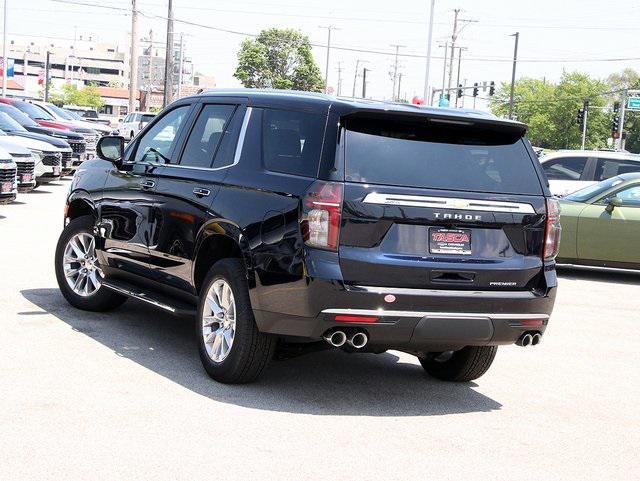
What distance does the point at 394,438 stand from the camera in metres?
5.80

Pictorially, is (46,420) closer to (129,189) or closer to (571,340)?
(129,189)

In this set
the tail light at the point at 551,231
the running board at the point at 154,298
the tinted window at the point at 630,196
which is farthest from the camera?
the tinted window at the point at 630,196

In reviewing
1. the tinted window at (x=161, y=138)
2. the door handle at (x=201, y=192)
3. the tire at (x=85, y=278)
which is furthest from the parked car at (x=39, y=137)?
the door handle at (x=201, y=192)

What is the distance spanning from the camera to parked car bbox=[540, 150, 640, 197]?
57.8 ft

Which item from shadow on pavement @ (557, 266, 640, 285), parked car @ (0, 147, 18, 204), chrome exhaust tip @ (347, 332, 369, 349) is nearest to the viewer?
chrome exhaust tip @ (347, 332, 369, 349)

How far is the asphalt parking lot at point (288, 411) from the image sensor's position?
17.0ft

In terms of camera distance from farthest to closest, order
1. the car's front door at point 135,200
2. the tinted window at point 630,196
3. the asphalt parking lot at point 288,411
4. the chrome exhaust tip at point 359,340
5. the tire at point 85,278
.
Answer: the tinted window at point 630,196, the tire at point 85,278, the car's front door at point 135,200, the chrome exhaust tip at point 359,340, the asphalt parking lot at point 288,411

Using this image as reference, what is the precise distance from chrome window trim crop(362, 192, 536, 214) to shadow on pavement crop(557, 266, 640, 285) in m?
8.58

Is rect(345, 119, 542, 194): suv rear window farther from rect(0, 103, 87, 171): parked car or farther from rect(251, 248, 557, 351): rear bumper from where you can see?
rect(0, 103, 87, 171): parked car

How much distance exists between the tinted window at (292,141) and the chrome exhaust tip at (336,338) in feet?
3.10

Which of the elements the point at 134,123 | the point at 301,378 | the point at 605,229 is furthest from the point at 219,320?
the point at 134,123

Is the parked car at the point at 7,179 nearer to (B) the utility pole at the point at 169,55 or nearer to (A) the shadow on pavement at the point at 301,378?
(A) the shadow on pavement at the point at 301,378

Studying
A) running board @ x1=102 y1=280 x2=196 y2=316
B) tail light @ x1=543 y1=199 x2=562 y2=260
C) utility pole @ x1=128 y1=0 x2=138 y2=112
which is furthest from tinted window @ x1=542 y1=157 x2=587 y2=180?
utility pole @ x1=128 y1=0 x2=138 y2=112

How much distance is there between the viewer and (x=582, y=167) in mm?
18000
